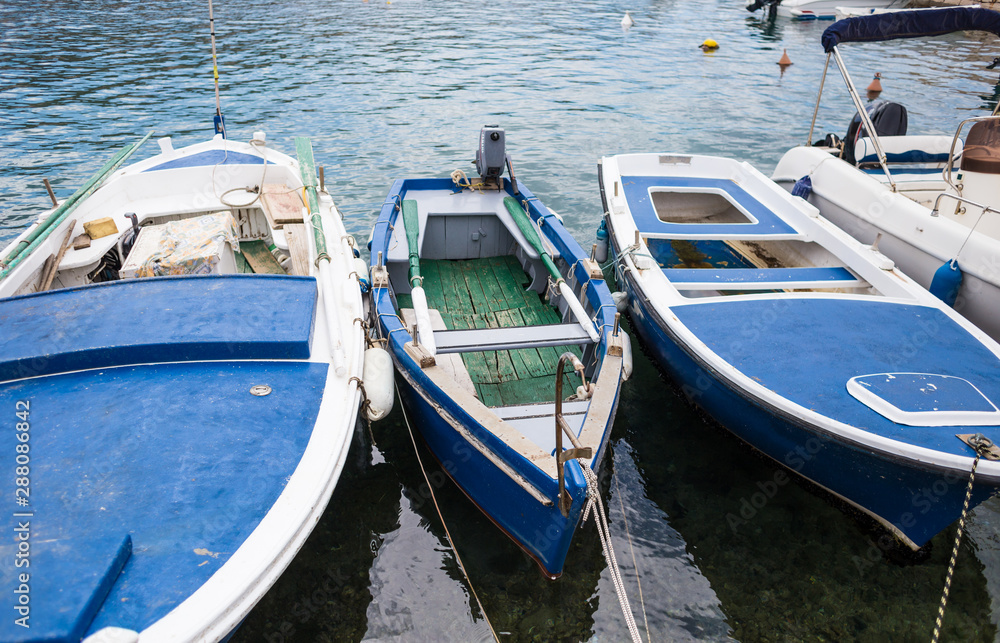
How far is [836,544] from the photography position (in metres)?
5.21

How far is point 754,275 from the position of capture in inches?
257

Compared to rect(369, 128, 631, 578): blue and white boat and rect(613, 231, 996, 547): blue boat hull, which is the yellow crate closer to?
rect(369, 128, 631, 578): blue and white boat

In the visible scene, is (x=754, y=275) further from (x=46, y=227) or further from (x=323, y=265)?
(x=46, y=227)

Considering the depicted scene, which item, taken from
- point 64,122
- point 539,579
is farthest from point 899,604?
point 64,122

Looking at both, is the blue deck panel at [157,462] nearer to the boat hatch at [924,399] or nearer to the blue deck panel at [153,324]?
the blue deck panel at [153,324]

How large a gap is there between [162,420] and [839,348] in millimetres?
5385

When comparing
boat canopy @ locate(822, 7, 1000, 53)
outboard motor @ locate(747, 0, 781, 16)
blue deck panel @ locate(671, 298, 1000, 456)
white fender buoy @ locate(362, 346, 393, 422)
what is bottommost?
A: white fender buoy @ locate(362, 346, 393, 422)

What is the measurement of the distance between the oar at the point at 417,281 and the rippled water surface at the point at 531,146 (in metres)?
1.41

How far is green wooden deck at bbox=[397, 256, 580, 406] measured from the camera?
19.2 ft

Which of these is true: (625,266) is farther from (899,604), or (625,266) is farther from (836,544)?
(899,604)

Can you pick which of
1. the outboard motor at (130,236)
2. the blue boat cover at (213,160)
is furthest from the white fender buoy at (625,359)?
the blue boat cover at (213,160)

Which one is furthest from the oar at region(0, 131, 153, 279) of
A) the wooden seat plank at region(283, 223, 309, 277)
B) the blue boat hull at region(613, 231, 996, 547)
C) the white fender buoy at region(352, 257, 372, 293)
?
the blue boat hull at region(613, 231, 996, 547)

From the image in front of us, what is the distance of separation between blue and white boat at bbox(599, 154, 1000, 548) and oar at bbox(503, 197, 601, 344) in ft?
2.79

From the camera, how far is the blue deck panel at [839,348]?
15.4ft
